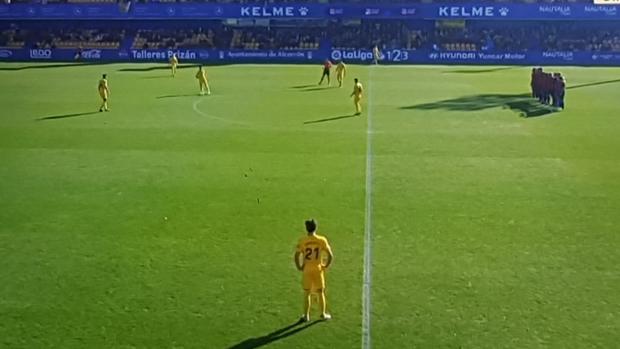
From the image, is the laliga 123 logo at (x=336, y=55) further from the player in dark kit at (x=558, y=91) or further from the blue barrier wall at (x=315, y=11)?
the player in dark kit at (x=558, y=91)

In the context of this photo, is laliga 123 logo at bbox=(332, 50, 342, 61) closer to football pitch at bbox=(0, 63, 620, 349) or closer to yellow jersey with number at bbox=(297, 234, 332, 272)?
football pitch at bbox=(0, 63, 620, 349)

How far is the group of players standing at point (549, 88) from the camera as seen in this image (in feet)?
94.1

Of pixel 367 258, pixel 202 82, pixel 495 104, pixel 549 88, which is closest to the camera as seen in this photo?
pixel 367 258

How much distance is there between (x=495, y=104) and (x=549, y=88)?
217 centimetres

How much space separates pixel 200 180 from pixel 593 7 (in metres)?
48.0

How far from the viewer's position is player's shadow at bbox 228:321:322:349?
363 inches

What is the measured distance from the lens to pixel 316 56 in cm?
5616

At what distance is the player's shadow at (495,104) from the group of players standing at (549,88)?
0.32 metres

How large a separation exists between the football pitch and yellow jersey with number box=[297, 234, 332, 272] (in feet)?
2.70

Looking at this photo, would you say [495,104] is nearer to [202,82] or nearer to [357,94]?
[357,94]

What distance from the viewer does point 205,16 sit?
196 feet

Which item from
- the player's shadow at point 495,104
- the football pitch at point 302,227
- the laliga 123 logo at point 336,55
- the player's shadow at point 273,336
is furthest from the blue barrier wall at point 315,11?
the player's shadow at point 273,336

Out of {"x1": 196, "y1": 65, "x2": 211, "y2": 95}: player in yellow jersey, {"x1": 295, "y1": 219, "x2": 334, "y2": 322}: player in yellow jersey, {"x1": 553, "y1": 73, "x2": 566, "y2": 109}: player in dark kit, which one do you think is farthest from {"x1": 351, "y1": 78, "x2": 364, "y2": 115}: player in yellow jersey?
{"x1": 295, "y1": 219, "x2": 334, "y2": 322}: player in yellow jersey

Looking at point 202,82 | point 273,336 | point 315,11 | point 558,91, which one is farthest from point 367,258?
point 315,11
